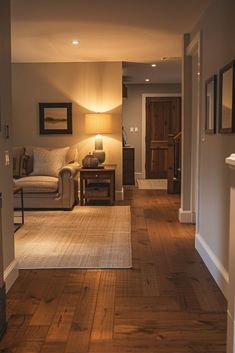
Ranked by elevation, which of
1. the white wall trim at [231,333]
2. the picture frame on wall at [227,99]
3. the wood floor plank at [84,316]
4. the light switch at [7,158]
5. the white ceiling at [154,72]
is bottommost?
the wood floor plank at [84,316]

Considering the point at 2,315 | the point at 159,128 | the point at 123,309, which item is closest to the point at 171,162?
the point at 159,128

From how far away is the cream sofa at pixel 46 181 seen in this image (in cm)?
650

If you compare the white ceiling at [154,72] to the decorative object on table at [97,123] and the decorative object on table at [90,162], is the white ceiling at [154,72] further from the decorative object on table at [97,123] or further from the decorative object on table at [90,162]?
the decorative object on table at [90,162]

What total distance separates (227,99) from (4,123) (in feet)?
5.44

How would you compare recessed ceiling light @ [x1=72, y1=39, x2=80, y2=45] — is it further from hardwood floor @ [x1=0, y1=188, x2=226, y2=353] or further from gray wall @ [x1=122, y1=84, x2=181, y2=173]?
gray wall @ [x1=122, y1=84, x2=181, y2=173]

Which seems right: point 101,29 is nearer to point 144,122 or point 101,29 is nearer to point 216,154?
point 216,154

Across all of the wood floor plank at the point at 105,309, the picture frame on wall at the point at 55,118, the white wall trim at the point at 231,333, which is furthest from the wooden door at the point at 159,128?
the white wall trim at the point at 231,333

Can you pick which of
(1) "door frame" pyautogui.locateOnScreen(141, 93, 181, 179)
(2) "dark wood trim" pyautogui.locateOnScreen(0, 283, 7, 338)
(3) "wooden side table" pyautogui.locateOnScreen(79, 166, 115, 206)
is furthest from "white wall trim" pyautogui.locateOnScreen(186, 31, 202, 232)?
(1) "door frame" pyautogui.locateOnScreen(141, 93, 181, 179)

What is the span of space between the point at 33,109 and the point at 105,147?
1453 millimetres

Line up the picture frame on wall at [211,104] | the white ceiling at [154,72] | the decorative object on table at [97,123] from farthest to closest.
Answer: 1. the white ceiling at [154,72]
2. the decorative object on table at [97,123]
3. the picture frame on wall at [211,104]

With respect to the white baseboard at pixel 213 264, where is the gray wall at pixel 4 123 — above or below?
above

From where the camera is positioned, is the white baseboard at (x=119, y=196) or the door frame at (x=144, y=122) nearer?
the white baseboard at (x=119, y=196)

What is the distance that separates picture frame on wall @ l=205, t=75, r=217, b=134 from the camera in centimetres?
357

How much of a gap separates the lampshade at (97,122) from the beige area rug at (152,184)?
2.51 meters
